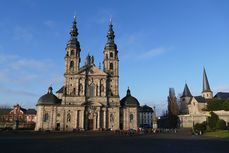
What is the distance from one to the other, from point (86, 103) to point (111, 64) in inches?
562

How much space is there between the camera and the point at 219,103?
240 feet

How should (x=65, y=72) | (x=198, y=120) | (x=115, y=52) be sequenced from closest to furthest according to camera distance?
1. (x=65, y=72)
2. (x=115, y=52)
3. (x=198, y=120)

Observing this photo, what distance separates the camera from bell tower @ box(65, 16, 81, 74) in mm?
55906

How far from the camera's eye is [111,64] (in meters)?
58.7

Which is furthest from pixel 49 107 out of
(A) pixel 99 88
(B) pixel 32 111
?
(B) pixel 32 111

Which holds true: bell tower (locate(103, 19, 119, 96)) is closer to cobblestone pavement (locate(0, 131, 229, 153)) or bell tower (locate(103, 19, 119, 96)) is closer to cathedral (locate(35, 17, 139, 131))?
cathedral (locate(35, 17, 139, 131))

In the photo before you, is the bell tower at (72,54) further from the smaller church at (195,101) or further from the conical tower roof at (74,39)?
the smaller church at (195,101)

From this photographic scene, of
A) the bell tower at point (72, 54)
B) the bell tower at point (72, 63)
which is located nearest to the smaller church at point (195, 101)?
the bell tower at point (72, 63)

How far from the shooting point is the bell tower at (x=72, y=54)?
5591cm

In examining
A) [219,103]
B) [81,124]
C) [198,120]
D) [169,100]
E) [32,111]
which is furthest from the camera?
[32,111]

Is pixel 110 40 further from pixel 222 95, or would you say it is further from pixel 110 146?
pixel 222 95

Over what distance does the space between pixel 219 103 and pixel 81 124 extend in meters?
53.5

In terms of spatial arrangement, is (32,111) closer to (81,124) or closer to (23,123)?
(23,123)

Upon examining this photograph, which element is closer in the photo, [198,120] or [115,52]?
[115,52]
